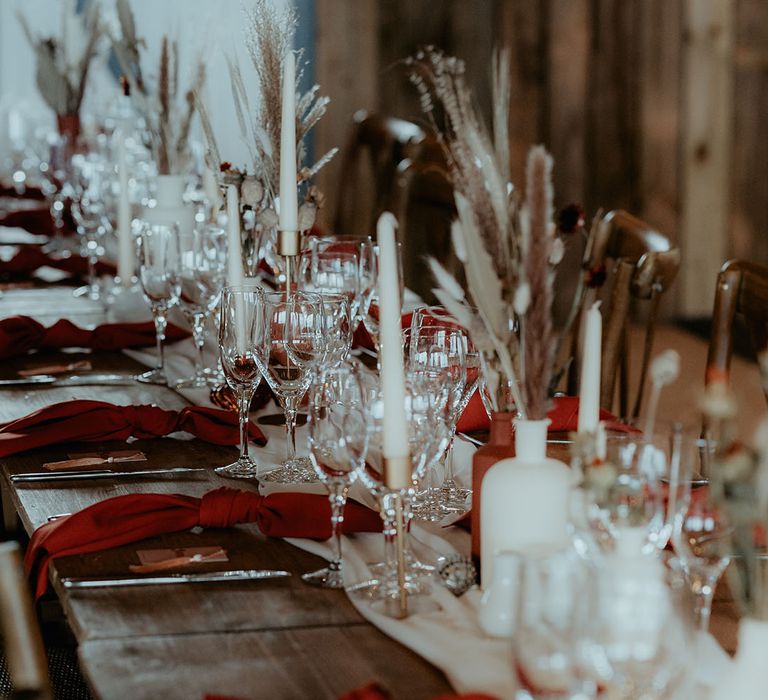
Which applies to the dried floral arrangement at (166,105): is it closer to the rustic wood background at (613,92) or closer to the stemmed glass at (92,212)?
the stemmed glass at (92,212)

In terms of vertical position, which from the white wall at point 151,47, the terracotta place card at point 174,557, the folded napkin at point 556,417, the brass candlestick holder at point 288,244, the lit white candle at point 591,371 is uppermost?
the white wall at point 151,47

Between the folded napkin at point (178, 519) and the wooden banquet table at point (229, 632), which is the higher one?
the folded napkin at point (178, 519)

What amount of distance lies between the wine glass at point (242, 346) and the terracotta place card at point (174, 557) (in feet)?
0.87

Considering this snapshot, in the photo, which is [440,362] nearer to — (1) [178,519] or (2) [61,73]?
(1) [178,519]

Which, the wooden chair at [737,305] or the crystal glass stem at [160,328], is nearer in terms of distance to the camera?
the wooden chair at [737,305]

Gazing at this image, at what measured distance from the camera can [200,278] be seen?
1.98 metres

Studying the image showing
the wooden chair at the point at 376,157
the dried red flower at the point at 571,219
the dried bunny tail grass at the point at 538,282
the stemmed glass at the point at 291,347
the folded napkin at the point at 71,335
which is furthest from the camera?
the wooden chair at the point at 376,157

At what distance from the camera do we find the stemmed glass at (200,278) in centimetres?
197

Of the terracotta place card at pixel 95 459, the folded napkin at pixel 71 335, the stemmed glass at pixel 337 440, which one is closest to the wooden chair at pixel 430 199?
the folded napkin at pixel 71 335

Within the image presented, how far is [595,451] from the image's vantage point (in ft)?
3.29

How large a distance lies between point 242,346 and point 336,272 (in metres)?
0.52

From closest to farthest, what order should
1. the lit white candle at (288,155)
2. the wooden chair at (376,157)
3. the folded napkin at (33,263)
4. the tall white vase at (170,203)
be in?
the lit white candle at (288,155) → the tall white vase at (170,203) → the folded napkin at (33,263) → the wooden chair at (376,157)

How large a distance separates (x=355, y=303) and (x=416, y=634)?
39.9 inches

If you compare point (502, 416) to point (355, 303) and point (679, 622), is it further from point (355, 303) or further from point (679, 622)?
point (355, 303)
